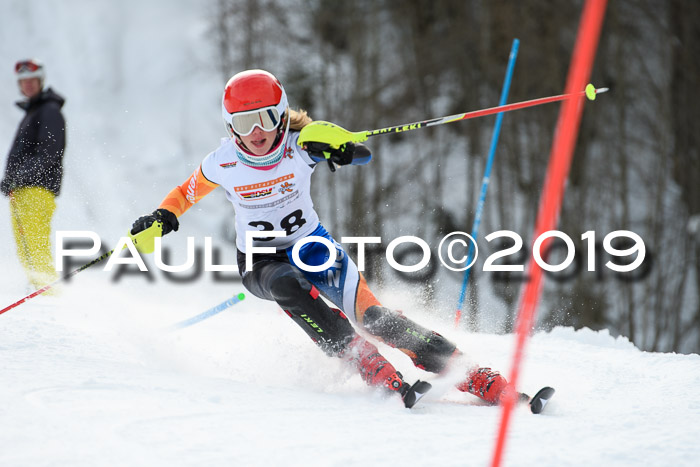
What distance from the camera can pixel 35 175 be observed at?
15.6ft

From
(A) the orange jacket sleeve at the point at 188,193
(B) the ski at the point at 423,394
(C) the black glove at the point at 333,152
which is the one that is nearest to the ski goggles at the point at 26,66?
Answer: (A) the orange jacket sleeve at the point at 188,193

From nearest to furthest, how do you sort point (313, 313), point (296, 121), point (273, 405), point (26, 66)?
point (273, 405)
point (313, 313)
point (296, 121)
point (26, 66)

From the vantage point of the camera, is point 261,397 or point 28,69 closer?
point 261,397

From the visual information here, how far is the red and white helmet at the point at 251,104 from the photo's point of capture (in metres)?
3.07

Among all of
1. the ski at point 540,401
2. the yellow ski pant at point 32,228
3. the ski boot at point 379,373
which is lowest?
the ski at point 540,401

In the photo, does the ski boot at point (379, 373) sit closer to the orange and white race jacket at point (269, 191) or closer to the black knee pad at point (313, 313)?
the black knee pad at point (313, 313)

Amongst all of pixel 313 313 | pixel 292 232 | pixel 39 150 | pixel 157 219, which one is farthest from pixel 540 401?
pixel 39 150

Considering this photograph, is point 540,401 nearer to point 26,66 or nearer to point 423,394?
point 423,394

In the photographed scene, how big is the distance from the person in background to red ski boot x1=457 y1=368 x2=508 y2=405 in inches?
128

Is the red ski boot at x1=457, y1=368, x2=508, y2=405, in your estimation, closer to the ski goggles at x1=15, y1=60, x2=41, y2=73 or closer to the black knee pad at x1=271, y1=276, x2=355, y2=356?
the black knee pad at x1=271, y1=276, x2=355, y2=356

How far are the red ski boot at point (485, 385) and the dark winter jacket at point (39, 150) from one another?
344cm

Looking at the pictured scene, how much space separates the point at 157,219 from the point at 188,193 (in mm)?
265

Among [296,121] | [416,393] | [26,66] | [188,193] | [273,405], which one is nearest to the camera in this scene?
[273,405]

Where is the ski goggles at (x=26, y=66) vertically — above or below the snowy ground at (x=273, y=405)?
above
